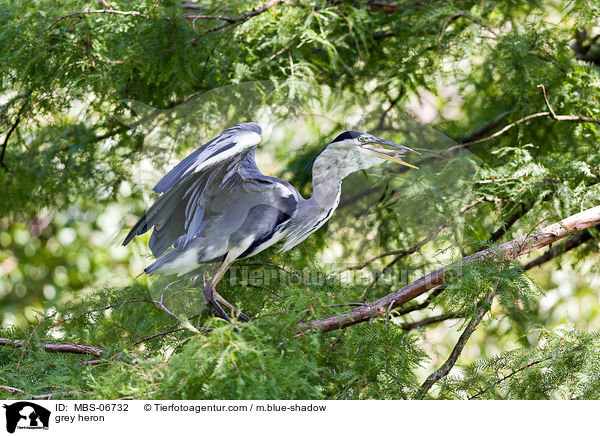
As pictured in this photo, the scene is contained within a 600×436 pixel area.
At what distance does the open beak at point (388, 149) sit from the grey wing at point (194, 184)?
0.24 metres

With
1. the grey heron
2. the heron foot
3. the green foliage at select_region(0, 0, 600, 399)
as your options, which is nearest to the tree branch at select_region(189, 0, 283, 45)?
the green foliage at select_region(0, 0, 600, 399)

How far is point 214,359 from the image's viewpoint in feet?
2.98

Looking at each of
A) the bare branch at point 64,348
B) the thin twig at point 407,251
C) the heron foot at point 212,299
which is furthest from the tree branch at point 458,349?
the bare branch at point 64,348

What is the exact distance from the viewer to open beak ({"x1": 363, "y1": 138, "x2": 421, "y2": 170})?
121 centimetres

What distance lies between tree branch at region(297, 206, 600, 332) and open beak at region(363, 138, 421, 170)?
0.25 m

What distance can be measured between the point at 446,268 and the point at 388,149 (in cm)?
29

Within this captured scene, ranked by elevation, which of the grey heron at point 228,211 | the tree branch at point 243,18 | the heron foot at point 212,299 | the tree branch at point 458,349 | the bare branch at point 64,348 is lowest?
the tree branch at point 458,349

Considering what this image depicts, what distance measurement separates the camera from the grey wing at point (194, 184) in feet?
3.58

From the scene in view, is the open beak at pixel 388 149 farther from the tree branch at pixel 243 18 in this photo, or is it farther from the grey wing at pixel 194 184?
the tree branch at pixel 243 18

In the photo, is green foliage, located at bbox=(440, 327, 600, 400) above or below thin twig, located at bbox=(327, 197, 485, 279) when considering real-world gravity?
below
